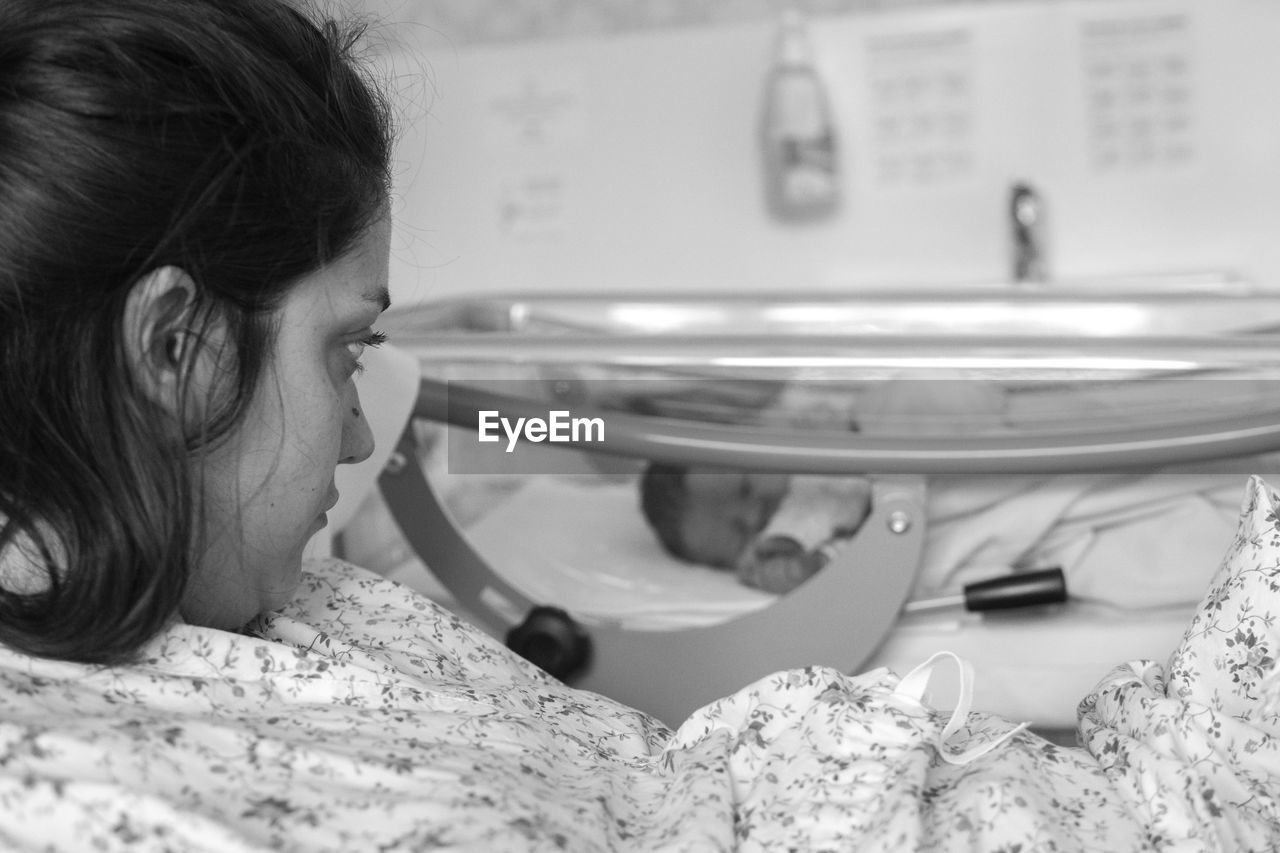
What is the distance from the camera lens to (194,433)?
2.05 ft

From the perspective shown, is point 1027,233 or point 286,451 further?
point 1027,233

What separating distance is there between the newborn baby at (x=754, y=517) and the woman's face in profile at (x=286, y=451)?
21.3 inches

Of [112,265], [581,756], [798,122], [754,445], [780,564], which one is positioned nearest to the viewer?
[112,265]

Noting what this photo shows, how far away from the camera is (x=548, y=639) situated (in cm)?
115

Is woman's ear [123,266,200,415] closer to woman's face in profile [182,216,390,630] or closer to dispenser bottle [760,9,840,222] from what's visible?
woman's face in profile [182,216,390,630]

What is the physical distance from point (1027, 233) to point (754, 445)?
42.1 inches

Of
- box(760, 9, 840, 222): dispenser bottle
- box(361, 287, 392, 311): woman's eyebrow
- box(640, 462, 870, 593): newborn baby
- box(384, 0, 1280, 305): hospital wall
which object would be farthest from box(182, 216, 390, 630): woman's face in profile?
box(760, 9, 840, 222): dispenser bottle

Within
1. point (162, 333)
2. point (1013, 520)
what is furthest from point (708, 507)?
point (162, 333)

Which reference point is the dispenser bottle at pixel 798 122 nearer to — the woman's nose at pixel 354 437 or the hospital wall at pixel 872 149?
the hospital wall at pixel 872 149

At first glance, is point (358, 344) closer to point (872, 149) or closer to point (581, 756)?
point (581, 756)

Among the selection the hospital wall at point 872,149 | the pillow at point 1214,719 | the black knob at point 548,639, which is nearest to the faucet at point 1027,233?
the hospital wall at point 872,149

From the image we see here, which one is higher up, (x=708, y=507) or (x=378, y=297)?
(x=378, y=297)

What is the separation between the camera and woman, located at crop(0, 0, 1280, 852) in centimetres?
54

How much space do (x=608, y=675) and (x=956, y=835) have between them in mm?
619
